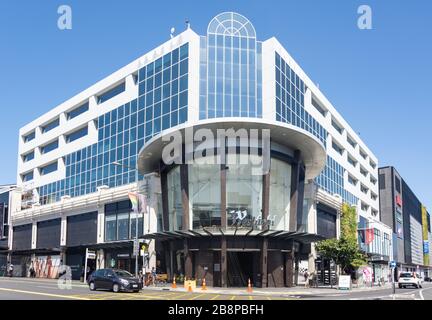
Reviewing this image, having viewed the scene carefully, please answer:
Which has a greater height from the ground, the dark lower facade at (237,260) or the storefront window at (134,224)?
the storefront window at (134,224)

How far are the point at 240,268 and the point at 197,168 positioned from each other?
Result: 31.1 ft

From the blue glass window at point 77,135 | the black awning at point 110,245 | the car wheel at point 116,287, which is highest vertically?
the blue glass window at point 77,135

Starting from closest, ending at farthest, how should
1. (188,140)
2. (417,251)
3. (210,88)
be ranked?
(188,140), (210,88), (417,251)

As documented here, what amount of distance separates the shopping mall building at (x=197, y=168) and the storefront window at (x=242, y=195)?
9 cm

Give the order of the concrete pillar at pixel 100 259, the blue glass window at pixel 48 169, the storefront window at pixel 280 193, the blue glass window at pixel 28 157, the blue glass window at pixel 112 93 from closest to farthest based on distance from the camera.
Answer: the storefront window at pixel 280 193, the concrete pillar at pixel 100 259, the blue glass window at pixel 112 93, the blue glass window at pixel 48 169, the blue glass window at pixel 28 157

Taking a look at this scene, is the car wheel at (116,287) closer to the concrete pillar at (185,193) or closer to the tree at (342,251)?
the concrete pillar at (185,193)

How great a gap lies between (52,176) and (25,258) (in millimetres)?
13864

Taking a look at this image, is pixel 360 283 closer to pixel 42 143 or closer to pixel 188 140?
pixel 188 140

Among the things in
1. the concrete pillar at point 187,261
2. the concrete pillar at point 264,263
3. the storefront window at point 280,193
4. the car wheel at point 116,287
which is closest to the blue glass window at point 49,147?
the concrete pillar at point 187,261

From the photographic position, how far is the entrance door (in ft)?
148

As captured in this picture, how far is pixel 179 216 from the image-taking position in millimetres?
48156

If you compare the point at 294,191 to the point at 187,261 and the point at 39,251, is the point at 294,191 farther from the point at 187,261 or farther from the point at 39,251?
the point at 39,251

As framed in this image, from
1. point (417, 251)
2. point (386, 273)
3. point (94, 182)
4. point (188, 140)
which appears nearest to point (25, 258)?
point (94, 182)

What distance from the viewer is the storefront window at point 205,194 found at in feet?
148
